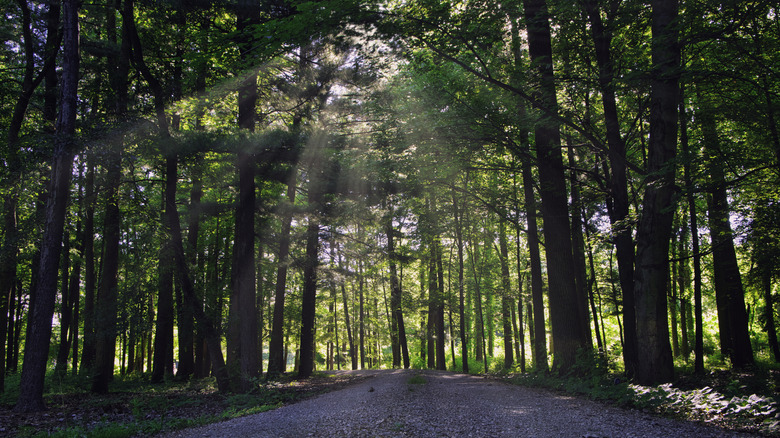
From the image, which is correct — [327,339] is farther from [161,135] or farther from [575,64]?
[575,64]

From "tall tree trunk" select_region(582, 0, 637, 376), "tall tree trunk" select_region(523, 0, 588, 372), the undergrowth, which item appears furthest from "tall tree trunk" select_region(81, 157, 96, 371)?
"tall tree trunk" select_region(582, 0, 637, 376)

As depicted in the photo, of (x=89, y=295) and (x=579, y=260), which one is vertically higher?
(x=579, y=260)

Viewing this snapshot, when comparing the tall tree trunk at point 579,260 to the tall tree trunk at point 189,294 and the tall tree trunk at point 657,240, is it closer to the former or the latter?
the tall tree trunk at point 657,240

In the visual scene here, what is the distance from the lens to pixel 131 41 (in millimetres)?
11227

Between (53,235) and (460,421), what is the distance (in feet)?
30.0

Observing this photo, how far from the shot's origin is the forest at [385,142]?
24.0 ft

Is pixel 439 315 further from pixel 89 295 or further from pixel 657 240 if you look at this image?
pixel 657 240

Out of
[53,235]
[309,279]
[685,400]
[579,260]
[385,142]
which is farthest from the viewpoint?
[309,279]

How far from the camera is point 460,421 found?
559cm

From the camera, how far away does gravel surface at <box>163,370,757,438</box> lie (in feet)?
15.5

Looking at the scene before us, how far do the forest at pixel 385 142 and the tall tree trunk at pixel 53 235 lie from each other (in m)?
0.04

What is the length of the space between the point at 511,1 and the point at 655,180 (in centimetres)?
384

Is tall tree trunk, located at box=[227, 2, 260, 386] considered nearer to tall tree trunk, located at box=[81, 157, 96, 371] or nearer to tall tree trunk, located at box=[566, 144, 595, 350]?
tall tree trunk, located at box=[81, 157, 96, 371]

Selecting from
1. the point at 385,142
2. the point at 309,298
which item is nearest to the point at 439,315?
the point at 309,298
